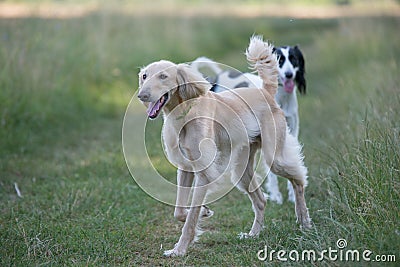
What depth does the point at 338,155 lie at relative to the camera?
5652 millimetres

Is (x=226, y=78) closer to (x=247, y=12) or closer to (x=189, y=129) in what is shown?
(x=189, y=129)

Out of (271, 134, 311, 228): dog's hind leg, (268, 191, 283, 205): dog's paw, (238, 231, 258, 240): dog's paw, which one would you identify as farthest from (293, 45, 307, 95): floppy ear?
(238, 231, 258, 240): dog's paw

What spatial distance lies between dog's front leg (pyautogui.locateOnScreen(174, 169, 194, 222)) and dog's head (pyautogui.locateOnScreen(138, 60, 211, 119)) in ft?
1.83

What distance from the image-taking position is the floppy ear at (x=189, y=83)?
451cm

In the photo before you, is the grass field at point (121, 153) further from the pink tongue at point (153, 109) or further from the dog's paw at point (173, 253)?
the pink tongue at point (153, 109)

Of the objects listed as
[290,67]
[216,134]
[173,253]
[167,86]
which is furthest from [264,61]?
[173,253]

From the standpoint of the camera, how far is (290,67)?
6.88 m

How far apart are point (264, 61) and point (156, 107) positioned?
1274mm

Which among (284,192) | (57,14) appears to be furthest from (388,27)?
(284,192)

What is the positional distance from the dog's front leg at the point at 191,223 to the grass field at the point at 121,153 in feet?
0.31

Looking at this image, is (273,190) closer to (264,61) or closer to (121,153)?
(264,61)

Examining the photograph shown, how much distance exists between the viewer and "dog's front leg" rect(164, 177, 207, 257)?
14.9 feet

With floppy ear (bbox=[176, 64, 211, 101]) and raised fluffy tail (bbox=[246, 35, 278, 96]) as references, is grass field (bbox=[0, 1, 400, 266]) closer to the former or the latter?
raised fluffy tail (bbox=[246, 35, 278, 96])

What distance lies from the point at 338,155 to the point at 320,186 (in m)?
0.40
